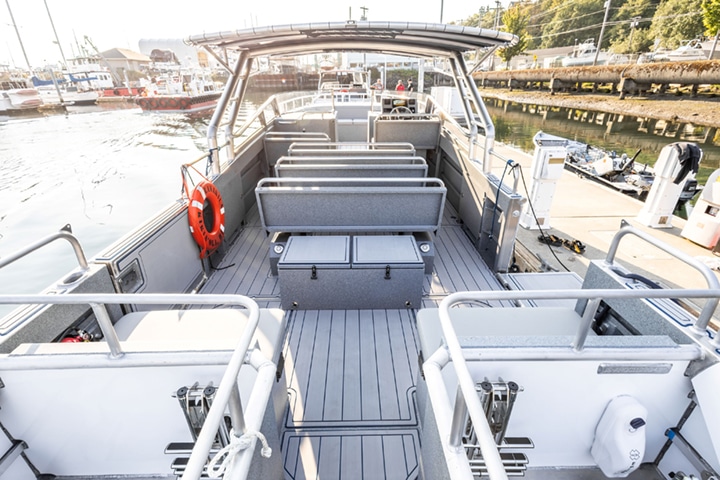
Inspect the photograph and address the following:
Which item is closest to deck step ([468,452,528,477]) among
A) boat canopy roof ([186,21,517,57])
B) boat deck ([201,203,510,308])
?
boat deck ([201,203,510,308])

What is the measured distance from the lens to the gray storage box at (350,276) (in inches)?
122

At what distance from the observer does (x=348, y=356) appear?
2812mm

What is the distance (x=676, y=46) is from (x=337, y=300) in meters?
52.2

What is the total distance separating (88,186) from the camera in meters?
13.0

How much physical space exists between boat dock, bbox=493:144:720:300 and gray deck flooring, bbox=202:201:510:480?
1.40 meters

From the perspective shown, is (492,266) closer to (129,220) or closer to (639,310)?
(639,310)

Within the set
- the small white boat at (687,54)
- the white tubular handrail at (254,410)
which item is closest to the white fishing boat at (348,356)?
the white tubular handrail at (254,410)

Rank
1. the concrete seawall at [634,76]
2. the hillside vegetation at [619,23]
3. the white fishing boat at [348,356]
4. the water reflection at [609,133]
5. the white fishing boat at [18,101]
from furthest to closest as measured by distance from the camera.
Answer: the hillside vegetation at [619,23] < the white fishing boat at [18,101] < the concrete seawall at [634,76] < the water reflection at [609,133] < the white fishing boat at [348,356]

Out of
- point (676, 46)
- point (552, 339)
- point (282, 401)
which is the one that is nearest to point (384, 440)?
point (282, 401)

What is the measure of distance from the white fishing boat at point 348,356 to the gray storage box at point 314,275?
0.02 m

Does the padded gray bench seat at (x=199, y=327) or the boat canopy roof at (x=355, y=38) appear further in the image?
the boat canopy roof at (x=355, y=38)

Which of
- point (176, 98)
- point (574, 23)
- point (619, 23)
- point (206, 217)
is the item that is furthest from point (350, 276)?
point (574, 23)

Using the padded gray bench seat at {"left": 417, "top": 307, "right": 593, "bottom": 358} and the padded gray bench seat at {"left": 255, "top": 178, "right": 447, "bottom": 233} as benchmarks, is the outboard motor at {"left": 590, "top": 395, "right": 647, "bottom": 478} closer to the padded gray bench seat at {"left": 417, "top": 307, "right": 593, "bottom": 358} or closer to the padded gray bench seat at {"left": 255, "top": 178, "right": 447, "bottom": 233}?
the padded gray bench seat at {"left": 417, "top": 307, "right": 593, "bottom": 358}

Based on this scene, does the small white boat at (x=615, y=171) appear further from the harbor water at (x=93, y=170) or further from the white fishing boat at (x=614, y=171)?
the harbor water at (x=93, y=170)
